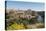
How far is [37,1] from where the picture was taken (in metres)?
1.28

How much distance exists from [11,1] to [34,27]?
0.50m

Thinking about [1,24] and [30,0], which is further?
[30,0]

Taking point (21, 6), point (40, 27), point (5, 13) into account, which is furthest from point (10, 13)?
point (40, 27)

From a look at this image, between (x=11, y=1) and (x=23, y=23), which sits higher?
(x=11, y=1)

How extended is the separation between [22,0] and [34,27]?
427 mm

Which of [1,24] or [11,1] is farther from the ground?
[11,1]

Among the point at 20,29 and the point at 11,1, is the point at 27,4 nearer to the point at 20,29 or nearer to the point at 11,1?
the point at 11,1

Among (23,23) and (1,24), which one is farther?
(23,23)

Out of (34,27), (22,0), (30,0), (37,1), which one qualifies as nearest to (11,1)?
(22,0)

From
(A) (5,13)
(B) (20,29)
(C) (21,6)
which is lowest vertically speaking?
(B) (20,29)

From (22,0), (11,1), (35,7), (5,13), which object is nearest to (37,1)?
(35,7)

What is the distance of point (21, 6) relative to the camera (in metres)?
1.25

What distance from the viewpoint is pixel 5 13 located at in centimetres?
119

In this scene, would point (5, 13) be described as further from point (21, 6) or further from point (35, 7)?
point (35, 7)
